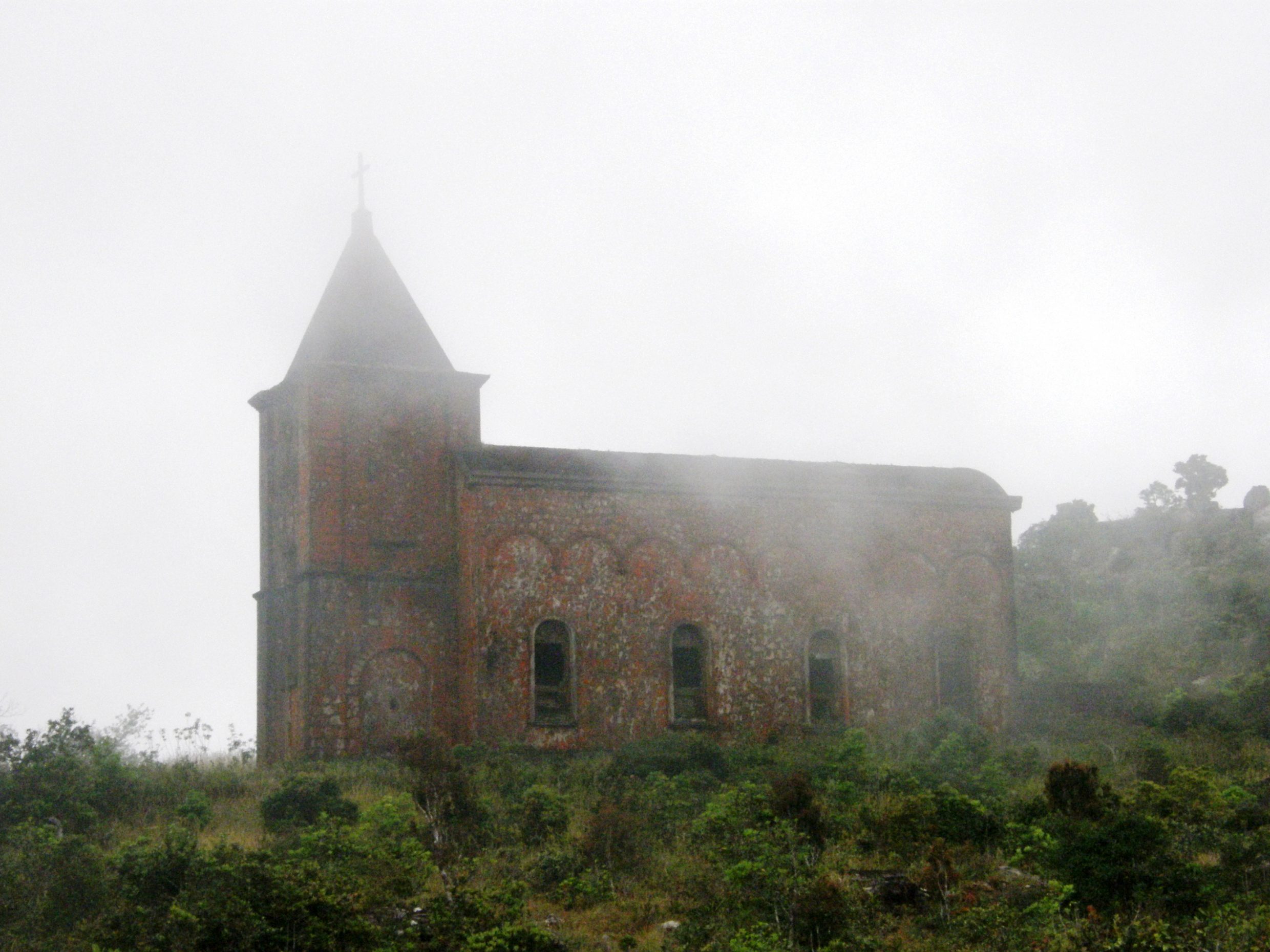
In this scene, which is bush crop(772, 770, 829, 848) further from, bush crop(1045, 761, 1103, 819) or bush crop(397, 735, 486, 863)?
bush crop(397, 735, 486, 863)

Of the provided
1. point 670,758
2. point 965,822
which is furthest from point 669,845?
point 670,758

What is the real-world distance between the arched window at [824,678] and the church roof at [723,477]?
285 centimetres

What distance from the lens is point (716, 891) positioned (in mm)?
16625

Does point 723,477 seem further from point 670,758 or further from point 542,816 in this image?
point 542,816

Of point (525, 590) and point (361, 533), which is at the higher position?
point (361, 533)

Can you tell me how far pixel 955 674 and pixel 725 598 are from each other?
5.16 metres

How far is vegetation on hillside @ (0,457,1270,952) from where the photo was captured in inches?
581

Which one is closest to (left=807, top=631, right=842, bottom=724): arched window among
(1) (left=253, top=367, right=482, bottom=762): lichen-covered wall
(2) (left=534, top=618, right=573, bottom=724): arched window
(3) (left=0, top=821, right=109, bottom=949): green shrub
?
(2) (left=534, top=618, right=573, bottom=724): arched window

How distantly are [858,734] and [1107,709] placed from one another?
7.61 meters

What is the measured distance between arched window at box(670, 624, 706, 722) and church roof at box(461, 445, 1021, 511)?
272 cm

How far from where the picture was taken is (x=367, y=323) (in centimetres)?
2925

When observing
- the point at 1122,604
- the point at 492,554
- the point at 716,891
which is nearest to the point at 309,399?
the point at 492,554

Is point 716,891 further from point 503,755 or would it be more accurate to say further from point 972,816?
point 503,755

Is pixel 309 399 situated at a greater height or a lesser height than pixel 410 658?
greater
